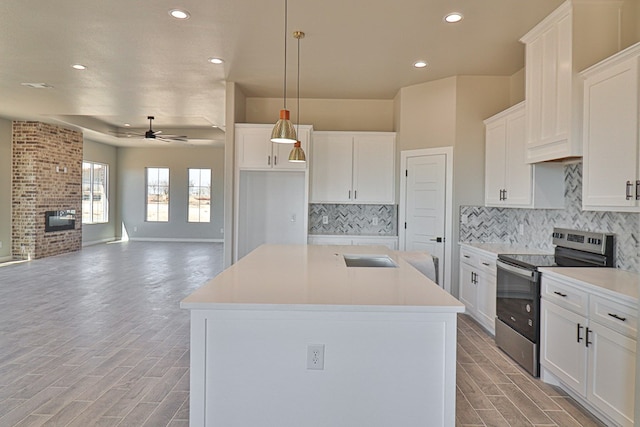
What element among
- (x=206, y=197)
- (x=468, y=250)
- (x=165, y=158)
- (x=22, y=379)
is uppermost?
(x=165, y=158)

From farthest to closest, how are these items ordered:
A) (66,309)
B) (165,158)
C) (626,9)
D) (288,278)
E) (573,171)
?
(165,158)
(66,309)
(573,171)
(626,9)
(288,278)

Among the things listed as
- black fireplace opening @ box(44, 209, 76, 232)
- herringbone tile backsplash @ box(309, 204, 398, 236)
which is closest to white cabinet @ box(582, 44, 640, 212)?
herringbone tile backsplash @ box(309, 204, 398, 236)

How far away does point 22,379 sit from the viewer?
9.43 ft

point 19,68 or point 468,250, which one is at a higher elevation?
point 19,68

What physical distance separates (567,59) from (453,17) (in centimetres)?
93

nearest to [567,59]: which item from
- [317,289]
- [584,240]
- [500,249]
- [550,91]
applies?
[550,91]

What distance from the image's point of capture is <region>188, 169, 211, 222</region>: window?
37.9 ft

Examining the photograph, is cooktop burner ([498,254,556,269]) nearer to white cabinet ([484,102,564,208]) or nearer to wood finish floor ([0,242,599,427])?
white cabinet ([484,102,564,208])

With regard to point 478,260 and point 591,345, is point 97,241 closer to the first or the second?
point 478,260

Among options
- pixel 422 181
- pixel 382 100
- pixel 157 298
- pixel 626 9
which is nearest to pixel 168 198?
pixel 157 298

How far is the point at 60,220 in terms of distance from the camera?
8789mm

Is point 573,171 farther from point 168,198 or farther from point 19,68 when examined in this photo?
point 168,198

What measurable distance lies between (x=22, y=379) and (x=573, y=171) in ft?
15.6

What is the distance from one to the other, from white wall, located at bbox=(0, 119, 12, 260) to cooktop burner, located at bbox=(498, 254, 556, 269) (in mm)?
9100
